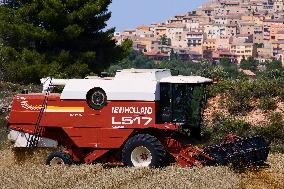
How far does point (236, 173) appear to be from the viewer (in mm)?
14211

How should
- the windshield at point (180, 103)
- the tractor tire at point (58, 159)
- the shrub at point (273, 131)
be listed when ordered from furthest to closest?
1. the shrub at point (273, 131)
2. the tractor tire at point (58, 159)
3. the windshield at point (180, 103)

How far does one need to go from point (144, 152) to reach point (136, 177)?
1.72 metres

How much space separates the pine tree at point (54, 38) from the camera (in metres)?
37.6

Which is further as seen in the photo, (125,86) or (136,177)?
(125,86)

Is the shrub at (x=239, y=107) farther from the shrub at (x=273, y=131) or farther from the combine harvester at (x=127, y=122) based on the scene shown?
the combine harvester at (x=127, y=122)

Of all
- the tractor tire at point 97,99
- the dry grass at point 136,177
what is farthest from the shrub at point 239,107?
the tractor tire at point 97,99

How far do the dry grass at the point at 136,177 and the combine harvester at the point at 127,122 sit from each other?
24.1 inches

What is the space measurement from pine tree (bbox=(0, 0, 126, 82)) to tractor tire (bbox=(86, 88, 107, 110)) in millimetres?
20232

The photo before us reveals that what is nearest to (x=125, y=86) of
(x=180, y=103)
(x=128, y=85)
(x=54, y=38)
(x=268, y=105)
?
(x=128, y=85)

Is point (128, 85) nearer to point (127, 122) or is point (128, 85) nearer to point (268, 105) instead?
point (127, 122)

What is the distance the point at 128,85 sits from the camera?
1553 cm

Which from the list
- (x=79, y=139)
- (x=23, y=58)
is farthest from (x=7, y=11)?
(x=79, y=139)

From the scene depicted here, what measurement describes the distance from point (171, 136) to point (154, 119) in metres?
0.69

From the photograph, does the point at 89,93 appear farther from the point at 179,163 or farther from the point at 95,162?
the point at 179,163
